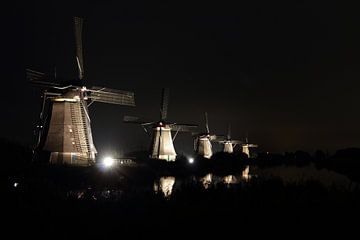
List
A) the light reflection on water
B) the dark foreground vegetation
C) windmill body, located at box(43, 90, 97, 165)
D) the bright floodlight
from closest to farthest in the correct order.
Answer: the dark foreground vegetation
the light reflection on water
windmill body, located at box(43, 90, 97, 165)
the bright floodlight

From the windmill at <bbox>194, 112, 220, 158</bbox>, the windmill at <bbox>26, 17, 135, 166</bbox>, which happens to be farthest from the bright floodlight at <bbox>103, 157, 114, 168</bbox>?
the windmill at <bbox>194, 112, 220, 158</bbox>

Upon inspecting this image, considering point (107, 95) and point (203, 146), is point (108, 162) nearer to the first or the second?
point (107, 95)

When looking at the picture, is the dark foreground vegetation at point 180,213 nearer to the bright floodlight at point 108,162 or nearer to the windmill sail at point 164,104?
the bright floodlight at point 108,162

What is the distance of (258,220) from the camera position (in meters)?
10.1

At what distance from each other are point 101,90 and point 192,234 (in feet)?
98.1

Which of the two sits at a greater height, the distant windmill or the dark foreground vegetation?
the distant windmill

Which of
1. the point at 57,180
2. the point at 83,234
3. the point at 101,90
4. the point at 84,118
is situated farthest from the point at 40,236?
the point at 101,90

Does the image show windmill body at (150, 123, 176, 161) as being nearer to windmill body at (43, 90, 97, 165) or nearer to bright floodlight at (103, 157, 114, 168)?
bright floodlight at (103, 157, 114, 168)

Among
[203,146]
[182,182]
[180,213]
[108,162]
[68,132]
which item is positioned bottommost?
[180,213]

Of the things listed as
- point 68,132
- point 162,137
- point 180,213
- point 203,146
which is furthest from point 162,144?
point 180,213

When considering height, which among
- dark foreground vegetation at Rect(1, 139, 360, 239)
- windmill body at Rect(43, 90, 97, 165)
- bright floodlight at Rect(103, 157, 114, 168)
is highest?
windmill body at Rect(43, 90, 97, 165)

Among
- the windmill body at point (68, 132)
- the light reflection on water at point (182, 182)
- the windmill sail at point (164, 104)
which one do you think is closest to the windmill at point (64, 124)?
the windmill body at point (68, 132)

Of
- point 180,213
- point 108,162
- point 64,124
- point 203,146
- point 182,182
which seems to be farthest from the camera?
point 203,146

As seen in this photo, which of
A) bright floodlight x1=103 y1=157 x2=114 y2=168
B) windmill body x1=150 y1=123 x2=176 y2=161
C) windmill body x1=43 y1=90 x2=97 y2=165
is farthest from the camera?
windmill body x1=150 y1=123 x2=176 y2=161
